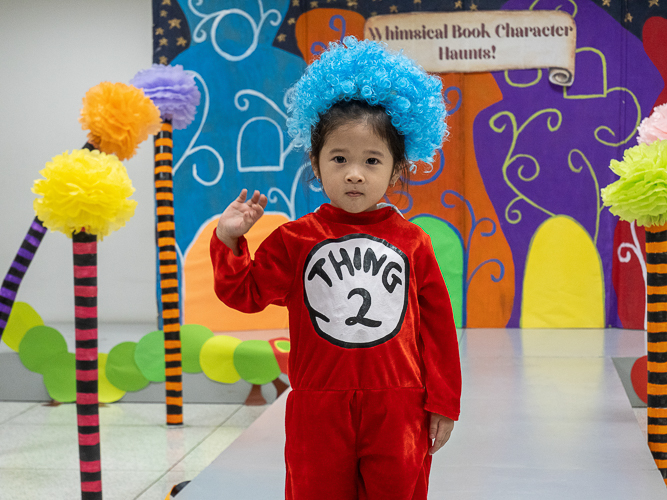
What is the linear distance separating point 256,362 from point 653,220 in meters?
1.78

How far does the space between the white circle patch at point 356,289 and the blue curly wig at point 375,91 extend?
0.65 feet

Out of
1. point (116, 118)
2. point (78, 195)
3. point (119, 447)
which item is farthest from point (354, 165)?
point (119, 447)

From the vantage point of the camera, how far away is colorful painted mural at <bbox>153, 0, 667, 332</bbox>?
3750 millimetres

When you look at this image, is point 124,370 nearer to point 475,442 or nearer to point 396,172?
point 475,442

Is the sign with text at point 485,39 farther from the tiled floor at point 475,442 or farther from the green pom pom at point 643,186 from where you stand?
the green pom pom at point 643,186

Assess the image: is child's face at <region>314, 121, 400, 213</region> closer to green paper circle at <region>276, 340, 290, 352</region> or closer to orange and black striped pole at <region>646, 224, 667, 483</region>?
orange and black striped pole at <region>646, 224, 667, 483</region>

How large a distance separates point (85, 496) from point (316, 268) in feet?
3.31

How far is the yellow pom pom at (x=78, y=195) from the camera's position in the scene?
153 cm

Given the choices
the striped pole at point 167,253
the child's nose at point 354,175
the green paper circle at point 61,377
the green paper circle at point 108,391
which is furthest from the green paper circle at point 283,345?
the child's nose at point 354,175

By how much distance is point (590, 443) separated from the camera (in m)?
1.92

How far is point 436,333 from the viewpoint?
1111mm

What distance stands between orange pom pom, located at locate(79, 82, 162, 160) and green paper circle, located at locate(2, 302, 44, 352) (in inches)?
54.6

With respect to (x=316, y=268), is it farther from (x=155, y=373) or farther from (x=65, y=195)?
(x=155, y=373)

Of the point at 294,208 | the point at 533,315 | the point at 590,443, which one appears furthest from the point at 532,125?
the point at 590,443
